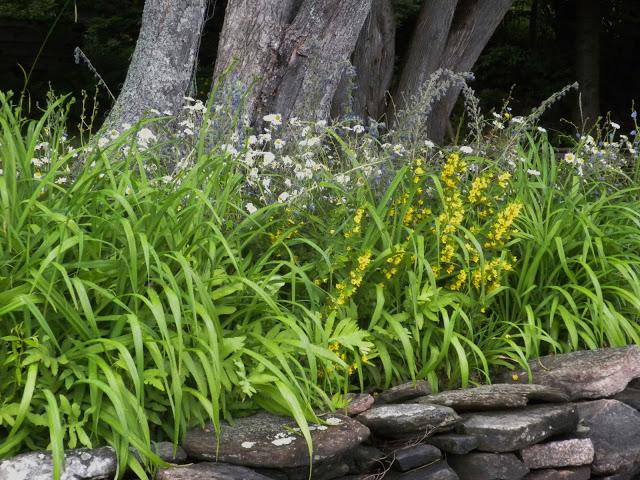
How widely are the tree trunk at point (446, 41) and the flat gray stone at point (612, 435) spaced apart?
437cm

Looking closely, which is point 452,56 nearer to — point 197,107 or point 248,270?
point 197,107

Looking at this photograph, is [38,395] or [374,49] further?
[374,49]

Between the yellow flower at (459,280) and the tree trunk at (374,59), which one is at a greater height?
the tree trunk at (374,59)

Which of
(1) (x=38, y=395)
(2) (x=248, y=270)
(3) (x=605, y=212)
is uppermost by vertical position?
(3) (x=605, y=212)

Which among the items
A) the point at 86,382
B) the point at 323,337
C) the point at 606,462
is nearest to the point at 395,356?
the point at 323,337

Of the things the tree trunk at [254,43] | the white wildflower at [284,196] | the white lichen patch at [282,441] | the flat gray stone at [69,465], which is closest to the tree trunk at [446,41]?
the tree trunk at [254,43]

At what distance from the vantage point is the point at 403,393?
3756 millimetres

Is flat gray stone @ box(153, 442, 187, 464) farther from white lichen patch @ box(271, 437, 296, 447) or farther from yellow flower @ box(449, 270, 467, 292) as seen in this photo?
yellow flower @ box(449, 270, 467, 292)

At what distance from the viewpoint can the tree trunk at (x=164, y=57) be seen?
20.2 feet

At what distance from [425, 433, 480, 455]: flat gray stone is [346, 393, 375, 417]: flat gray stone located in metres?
0.26

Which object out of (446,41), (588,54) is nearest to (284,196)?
(446,41)

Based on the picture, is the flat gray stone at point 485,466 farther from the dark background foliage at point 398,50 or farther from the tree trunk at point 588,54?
the dark background foliage at point 398,50

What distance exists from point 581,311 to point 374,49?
3935 mm

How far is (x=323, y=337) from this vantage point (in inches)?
142
